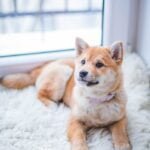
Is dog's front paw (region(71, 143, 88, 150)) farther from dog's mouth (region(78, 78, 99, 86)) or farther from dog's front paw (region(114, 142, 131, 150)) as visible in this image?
dog's mouth (region(78, 78, 99, 86))

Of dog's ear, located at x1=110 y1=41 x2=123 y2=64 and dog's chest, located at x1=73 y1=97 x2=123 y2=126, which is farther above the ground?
dog's ear, located at x1=110 y1=41 x2=123 y2=64

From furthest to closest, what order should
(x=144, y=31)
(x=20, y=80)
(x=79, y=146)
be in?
(x=144, y=31), (x=20, y=80), (x=79, y=146)

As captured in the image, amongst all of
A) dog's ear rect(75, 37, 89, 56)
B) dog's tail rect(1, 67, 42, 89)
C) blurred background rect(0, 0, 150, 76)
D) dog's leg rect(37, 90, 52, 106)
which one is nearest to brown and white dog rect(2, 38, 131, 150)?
dog's ear rect(75, 37, 89, 56)

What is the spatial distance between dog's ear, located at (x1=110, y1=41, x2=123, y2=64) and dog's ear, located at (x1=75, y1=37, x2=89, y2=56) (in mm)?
133

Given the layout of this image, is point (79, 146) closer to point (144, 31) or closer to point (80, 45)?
point (80, 45)

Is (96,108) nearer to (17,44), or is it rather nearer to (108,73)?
(108,73)

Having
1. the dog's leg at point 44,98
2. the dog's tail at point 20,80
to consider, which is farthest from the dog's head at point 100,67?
the dog's tail at point 20,80

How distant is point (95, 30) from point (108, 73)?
30.5 inches

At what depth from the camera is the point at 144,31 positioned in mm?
1790

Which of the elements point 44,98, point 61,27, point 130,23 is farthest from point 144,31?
point 44,98

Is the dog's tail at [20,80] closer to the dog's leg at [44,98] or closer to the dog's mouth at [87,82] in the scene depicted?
the dog's leg at [44,98]

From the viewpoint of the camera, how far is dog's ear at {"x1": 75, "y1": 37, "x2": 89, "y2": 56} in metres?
1.32

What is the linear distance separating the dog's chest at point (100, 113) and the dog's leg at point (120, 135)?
0.09 ft

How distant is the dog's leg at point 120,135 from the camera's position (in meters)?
1.17
